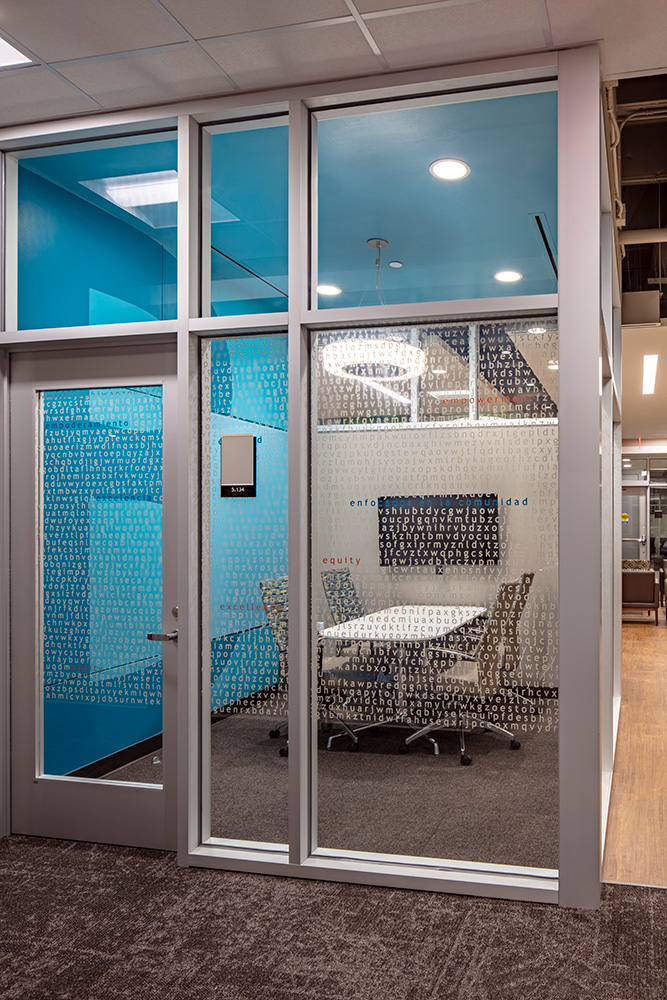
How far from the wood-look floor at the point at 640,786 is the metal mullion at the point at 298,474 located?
1326 mm

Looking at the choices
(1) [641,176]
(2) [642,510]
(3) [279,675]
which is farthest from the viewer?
(2) [642,510]

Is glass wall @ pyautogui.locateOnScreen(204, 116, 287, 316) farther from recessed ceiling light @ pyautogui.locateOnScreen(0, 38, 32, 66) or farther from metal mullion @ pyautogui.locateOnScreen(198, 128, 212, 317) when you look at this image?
recessed ceiling light @ pyautogui.locateOnScreen(0, 38, 32, 66)

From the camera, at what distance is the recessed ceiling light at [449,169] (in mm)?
3262

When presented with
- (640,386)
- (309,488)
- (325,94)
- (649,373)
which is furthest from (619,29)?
(640,386)

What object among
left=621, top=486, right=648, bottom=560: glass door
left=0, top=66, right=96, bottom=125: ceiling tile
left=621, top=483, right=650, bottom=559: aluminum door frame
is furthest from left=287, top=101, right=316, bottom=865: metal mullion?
left=621, top=486, right=648, bottom=560: glass door

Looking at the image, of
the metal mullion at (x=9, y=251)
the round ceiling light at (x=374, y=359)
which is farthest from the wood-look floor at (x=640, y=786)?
the metal mullion at (x=9, y=251)

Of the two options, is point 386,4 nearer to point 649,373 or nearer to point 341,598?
point 341,598

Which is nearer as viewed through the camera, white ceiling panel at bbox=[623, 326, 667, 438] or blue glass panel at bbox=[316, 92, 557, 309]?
blue glass panel at bbox=[316, 92, 557, 309]

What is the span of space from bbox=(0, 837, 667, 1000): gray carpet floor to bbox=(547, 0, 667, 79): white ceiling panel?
3.08 meters

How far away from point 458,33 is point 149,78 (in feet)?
3.94

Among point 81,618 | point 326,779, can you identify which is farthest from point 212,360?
point 326,779

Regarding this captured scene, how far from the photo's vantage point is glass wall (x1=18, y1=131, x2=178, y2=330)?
11.5ft

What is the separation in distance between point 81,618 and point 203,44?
7.73 feet

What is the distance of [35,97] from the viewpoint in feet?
11.0
